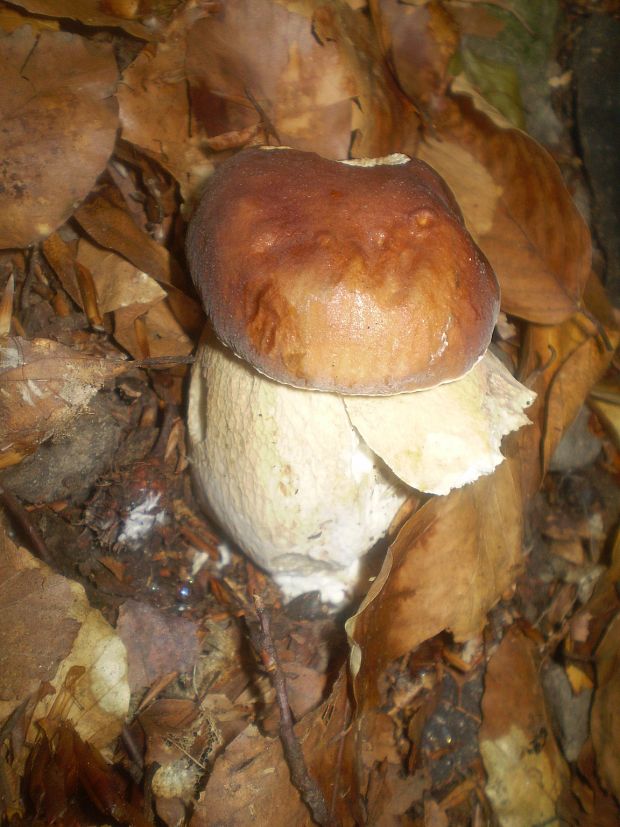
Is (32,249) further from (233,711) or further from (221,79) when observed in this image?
(233,711)

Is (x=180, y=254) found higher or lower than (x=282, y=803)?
higher

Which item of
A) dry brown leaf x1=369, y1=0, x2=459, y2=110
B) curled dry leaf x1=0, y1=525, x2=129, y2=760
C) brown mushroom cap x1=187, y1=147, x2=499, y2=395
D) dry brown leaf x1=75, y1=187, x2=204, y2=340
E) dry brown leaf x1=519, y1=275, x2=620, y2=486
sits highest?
dry brown leaf x1=369, y1=0, x2=459, y2=110

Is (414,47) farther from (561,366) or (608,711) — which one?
(608,711)

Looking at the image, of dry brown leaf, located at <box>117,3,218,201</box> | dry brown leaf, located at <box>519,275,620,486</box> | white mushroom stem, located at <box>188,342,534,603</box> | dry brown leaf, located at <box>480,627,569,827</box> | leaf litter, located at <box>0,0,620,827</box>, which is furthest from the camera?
dry brown leaf, located at <box>519,275,620,486</box>

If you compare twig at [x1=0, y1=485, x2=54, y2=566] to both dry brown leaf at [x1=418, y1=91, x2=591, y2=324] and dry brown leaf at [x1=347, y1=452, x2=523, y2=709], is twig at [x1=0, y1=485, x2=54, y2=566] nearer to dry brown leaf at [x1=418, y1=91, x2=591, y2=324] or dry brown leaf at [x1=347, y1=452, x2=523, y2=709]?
dry brown leaf at [x1=347, y1=452, x2=523, y2=709]

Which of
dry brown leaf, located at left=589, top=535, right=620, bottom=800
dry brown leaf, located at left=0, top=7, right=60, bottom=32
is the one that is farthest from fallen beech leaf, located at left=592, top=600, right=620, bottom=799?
dry brown leaf, located at left=0, top=7, right=60, bottom=32

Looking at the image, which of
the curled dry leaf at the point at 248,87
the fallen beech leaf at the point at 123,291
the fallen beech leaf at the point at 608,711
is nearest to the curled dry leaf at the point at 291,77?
the curled dry leaf at the point at 248,87

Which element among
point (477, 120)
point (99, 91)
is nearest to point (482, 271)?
point (477, 120)
